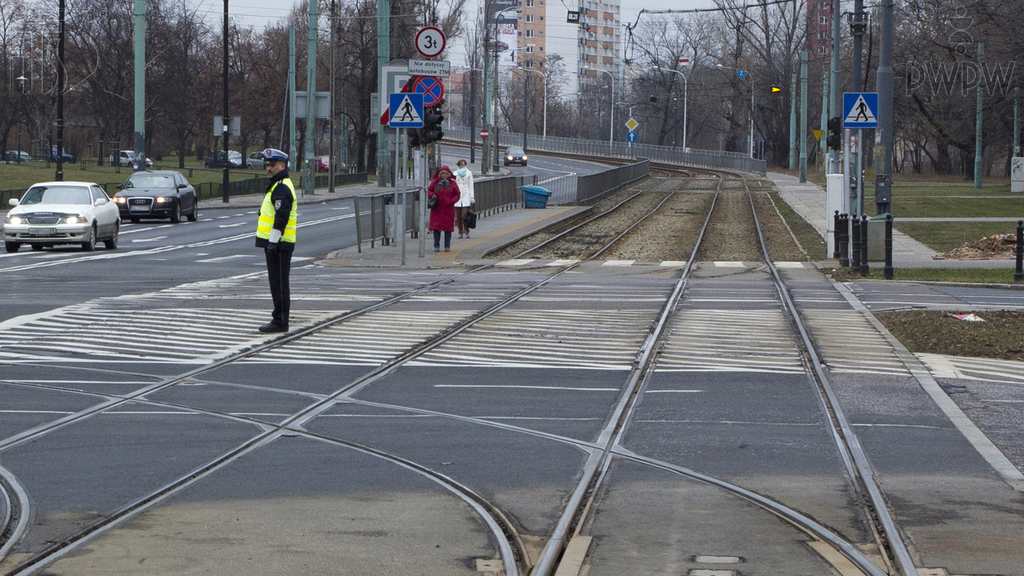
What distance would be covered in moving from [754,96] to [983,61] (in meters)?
49.3

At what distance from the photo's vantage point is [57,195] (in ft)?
89.9

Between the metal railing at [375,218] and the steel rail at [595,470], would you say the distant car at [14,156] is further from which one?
the steel rail at [595,470]

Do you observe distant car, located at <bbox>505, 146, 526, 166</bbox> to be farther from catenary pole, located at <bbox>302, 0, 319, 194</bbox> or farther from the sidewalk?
catenary pole, located at <bbox>302, 0, 319, 194</bbox>

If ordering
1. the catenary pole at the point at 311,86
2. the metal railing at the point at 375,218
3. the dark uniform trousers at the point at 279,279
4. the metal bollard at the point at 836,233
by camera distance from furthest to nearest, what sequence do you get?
the catenary pole at the point at 311,86 → the metal railing at the point at 375,218 → the metal bollard at the point at 836,233 → the dark uniform trousers at the point at 279,279

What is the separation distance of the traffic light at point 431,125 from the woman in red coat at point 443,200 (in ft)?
3.34

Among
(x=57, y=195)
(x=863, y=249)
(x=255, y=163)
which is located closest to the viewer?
(x=863, y=249)

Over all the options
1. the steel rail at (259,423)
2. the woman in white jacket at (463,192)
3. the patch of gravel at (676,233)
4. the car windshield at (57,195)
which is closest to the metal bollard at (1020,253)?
the patch of gravel at (676,233)

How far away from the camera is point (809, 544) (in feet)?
18.9

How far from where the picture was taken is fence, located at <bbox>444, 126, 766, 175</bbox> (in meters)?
88.8

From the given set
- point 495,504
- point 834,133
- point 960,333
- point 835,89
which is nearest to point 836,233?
point 834,133

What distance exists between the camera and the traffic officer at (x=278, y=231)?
1318 cm

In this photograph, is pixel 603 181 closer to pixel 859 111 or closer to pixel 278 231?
pixel 859 111

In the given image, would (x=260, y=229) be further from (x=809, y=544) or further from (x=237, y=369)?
(x=809, y=544)

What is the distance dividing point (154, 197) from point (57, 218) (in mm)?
11983
